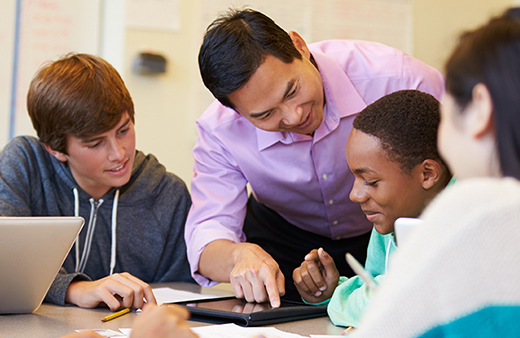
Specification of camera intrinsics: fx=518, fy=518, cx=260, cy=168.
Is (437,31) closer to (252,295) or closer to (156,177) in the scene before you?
(156,177)

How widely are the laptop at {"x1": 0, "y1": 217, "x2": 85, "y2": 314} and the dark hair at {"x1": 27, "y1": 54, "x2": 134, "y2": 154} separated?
0.55 metres

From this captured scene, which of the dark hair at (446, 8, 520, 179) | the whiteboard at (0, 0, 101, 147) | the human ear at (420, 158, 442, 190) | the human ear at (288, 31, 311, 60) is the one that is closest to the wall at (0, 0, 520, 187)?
the whiteboard at (0, 0, 101, 147)

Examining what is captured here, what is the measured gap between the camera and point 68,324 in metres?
0.97

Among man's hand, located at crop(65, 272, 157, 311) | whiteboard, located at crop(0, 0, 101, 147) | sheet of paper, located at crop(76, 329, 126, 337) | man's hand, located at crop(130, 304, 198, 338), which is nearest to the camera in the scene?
man's hand, located at crop(130, 304, 198, 338)

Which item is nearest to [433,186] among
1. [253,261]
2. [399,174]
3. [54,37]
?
[399,174]

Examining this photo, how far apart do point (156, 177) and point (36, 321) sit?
2.51ft

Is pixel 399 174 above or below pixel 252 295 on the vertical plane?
Answer: above

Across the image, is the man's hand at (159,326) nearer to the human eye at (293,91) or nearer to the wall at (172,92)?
the human eye at (293,91)

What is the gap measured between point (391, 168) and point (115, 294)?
0.67 metres

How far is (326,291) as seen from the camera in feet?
3.85

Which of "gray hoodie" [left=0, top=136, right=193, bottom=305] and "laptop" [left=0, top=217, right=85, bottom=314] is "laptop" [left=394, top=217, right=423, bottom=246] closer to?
"laptop" [left=0, top=217, right=85, bottom=314]

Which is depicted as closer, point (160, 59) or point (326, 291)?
point (326, 291)

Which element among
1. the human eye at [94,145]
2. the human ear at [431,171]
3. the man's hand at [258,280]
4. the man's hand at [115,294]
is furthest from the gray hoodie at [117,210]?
the human ear at [431,171]

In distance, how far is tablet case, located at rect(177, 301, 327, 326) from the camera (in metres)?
0.96
